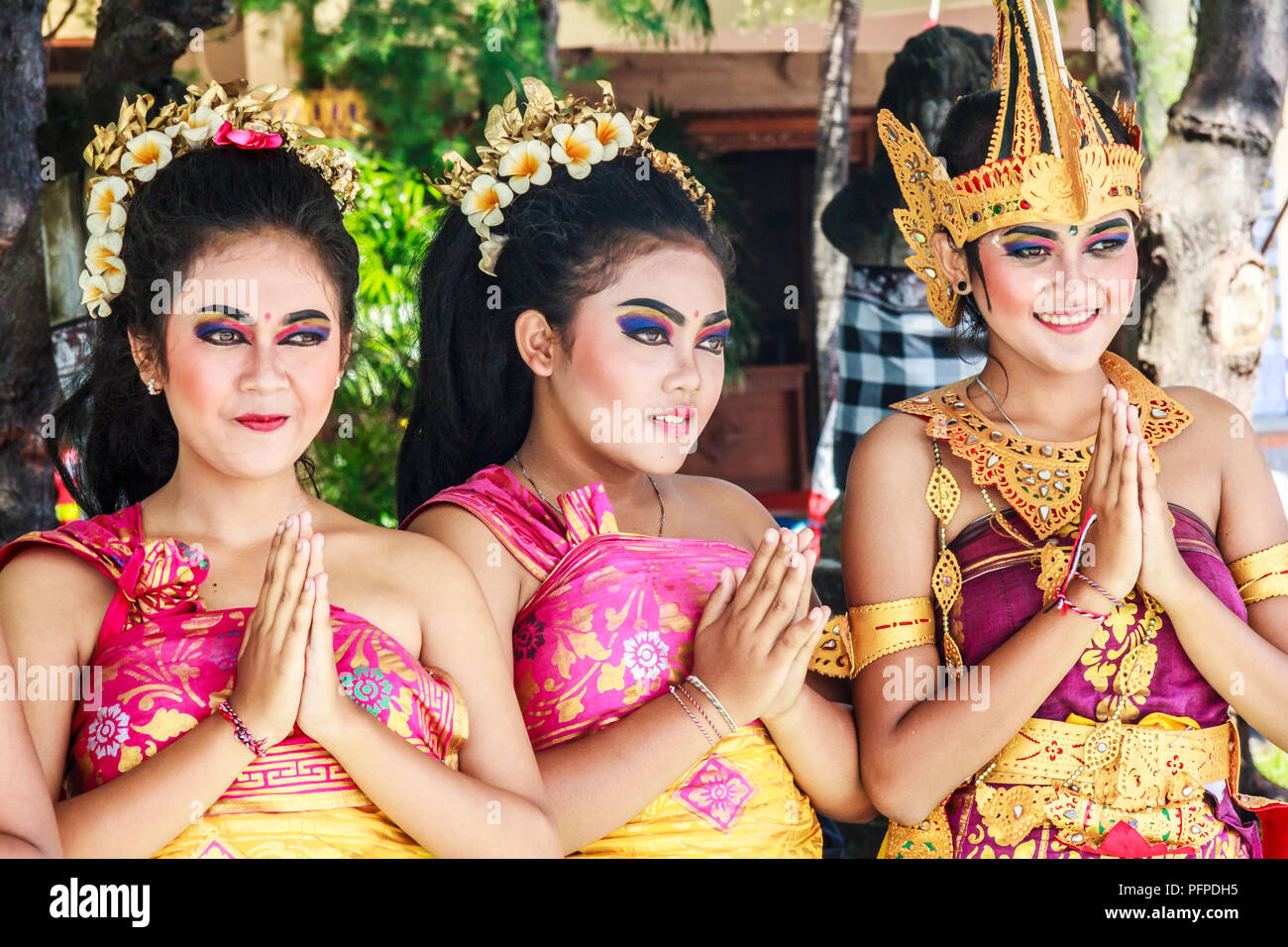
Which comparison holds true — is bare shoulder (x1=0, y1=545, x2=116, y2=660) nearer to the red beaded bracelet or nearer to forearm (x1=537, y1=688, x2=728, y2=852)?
the red beaded bracelet

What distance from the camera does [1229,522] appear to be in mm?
2201

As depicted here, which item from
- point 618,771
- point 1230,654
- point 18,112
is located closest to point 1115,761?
point 1230,654

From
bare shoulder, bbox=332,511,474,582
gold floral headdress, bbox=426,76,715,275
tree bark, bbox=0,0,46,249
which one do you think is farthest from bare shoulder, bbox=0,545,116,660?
tree bark, bbox=0,0,46,249

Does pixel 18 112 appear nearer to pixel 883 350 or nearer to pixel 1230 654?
pixel 883 350

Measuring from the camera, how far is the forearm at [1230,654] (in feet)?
6.63

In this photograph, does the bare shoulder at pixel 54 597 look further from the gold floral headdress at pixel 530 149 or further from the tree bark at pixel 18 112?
the tree bark at pixel 18 112

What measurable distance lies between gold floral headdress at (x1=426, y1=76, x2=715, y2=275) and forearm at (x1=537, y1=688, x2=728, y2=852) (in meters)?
0.82

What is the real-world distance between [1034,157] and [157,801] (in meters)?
1.57

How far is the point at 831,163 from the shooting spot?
595 cm

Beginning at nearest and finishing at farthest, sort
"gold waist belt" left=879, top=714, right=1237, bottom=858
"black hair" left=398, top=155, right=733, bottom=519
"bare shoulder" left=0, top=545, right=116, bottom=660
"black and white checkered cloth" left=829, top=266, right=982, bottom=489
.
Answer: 1. "bare shoulder" left=0, top=545, right=116, bottom=660
2. "gold waist belt" left=879, top=714, right=1237, bottom=858
3. "black hair" left=398, top=155, right=733, bottom=519
4. "black and white checkered cloth" left=829, top=266, right=982, bottom=489

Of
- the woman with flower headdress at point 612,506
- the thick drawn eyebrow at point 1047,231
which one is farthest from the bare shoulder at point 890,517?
the thick drawn eyebrow at point 1047,231

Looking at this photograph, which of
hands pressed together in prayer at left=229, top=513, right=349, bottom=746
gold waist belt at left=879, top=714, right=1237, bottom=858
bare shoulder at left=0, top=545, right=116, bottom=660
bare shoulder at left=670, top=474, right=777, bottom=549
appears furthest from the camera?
bare shoulder at left=670, top=474, right=777, bottom=549

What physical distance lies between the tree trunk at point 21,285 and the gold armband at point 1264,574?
2579 mm

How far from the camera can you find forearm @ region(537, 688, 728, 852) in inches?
79.2
